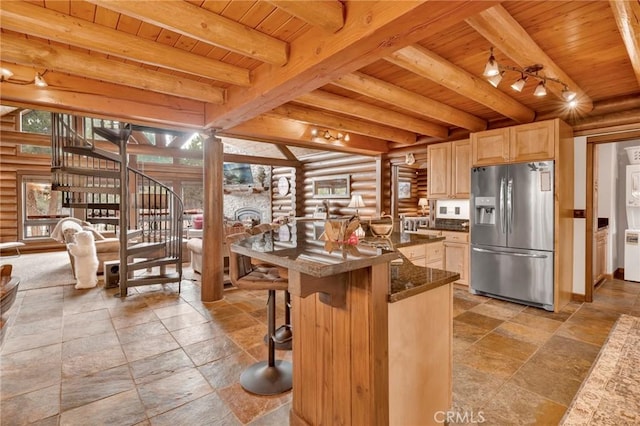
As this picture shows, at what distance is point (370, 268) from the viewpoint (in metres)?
1.39

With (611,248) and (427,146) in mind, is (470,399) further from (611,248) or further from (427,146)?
(611,248)

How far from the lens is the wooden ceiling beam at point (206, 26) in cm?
182

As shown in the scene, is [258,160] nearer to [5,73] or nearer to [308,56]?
[5,73]

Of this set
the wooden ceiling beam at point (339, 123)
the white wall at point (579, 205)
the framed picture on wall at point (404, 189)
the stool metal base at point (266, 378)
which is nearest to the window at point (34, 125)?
the wooden ceiling beam at point (339, 123)

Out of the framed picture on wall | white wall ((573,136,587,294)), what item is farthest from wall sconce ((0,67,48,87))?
the framed picture on wall

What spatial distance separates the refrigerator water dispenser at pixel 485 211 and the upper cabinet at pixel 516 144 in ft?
1.69

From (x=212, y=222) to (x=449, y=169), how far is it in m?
3.73

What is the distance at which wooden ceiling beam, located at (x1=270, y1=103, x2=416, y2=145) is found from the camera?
4.13m

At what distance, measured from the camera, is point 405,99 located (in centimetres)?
355

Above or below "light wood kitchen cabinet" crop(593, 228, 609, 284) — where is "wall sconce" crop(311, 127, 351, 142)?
above

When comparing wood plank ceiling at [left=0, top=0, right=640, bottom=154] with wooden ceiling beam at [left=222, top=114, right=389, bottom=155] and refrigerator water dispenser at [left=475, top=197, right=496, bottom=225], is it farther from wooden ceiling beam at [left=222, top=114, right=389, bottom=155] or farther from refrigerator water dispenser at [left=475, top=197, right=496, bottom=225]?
refrigerator water dispenser at [left=475, top=197, right=496, bottom=225]

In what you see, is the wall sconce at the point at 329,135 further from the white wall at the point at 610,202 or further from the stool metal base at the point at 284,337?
the white wall at the point at 610,202

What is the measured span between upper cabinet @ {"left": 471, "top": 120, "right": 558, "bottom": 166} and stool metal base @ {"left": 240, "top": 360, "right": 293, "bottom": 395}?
12.4 feet

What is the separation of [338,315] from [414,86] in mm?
2891
